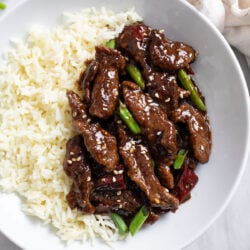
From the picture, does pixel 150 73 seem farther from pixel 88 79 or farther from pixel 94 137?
pixel 94 137

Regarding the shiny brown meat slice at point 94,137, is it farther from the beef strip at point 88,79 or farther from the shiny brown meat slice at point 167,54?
the shiny brown meat slice at point 167,54

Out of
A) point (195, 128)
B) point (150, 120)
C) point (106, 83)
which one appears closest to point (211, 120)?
point (195, 128)

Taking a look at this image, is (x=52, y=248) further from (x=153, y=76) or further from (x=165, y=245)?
(x=153, y=76)

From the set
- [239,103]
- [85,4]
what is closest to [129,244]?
[239,103]

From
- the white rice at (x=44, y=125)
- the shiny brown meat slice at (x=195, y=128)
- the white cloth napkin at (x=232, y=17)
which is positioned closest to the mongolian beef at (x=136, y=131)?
the shiny brown meat slice at (x=195, y=128)

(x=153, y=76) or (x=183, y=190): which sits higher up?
(x=153, y=76)

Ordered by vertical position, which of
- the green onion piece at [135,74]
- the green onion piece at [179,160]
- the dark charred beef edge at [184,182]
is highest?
the green onion piece at [135,74]
